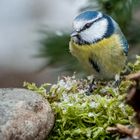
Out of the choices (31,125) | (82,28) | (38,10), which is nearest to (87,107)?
(31,125)

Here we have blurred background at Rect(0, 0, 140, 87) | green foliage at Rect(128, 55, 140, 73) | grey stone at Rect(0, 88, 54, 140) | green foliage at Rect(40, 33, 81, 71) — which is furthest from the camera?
blurred background at Rect(0, 0, 140, 87)

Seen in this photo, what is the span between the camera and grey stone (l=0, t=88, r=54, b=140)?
1466 millimetres

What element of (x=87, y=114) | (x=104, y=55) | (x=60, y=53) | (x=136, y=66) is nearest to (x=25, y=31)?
(x=60, y=53)

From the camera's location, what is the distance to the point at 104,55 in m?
1.89

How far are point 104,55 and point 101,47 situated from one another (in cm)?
3

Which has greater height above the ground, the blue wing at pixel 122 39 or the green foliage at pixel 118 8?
the green foliage at pixel 118 8

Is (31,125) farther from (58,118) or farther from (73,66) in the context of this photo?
(73,66)

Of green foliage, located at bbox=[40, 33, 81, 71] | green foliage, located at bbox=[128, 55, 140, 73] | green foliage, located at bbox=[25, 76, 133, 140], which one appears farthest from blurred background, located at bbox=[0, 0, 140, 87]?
green foliage, located at bbox=[25, 76, 133, 140]

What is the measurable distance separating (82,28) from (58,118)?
1.12 ft

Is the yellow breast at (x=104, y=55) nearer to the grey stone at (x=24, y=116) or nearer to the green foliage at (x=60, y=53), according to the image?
the green foliage at (x=60, y=53)

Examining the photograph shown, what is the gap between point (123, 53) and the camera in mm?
1912

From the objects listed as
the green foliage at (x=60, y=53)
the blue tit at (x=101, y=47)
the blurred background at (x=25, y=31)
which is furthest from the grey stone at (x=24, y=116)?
the blurred background at (x=25, y=31)

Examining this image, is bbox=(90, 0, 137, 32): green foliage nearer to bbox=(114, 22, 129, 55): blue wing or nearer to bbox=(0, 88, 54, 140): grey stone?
bbox=(114, 22, 129, 55): blue wing

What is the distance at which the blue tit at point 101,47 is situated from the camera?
185 centimetres
